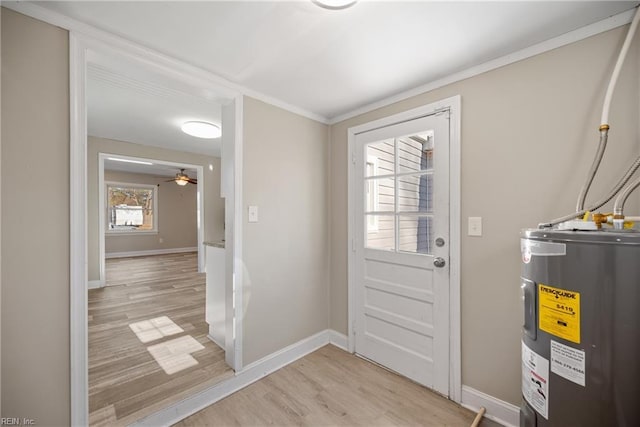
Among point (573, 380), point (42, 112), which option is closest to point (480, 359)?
point (573, 380)

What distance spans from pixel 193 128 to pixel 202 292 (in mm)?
2501

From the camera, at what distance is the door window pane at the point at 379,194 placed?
2.17m

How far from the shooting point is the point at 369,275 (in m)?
2.29

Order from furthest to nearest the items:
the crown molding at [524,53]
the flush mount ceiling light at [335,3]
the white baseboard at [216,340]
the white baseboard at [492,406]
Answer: the white baseboard at [216,340], the white baseboard at [492,406], the crown molding at [524,53], the flush mount ceiling light at [335,3]

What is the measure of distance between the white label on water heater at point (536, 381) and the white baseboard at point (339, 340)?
1589mm

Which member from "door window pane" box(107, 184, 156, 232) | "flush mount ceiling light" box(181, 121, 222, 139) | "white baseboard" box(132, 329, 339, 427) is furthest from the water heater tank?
"door window pane" box(107, 184, 156, 232)

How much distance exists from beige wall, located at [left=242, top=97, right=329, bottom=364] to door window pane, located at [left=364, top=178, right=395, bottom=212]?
497mm

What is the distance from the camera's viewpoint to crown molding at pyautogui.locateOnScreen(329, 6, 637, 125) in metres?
1.28

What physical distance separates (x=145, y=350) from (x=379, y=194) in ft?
8.29

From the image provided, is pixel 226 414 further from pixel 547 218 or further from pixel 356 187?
pixel 547 218

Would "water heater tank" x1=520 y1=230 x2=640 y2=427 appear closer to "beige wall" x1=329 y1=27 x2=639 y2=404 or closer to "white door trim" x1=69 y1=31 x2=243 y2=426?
"beige wall" x1=329 y1=27 x2=639 y2=404

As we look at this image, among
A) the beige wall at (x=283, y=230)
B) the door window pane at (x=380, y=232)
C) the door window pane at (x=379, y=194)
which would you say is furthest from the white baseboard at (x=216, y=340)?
the door window pane at (x=379, y=194)

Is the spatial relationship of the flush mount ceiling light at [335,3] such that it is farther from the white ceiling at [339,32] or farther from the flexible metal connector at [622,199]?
the flexible metal connector at [622,199]

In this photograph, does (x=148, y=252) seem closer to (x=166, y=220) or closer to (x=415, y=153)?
(x=166, y=220)
